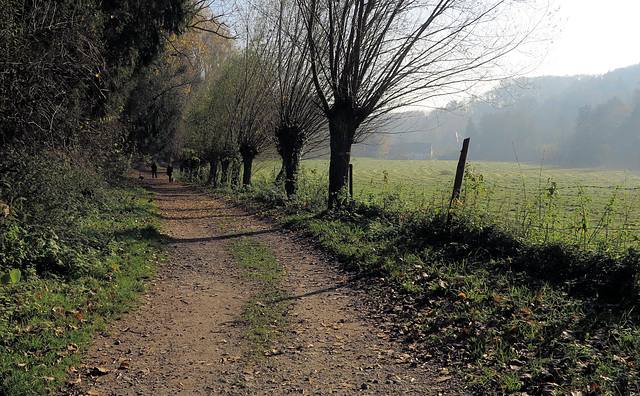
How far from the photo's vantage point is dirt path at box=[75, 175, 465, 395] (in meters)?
3.86

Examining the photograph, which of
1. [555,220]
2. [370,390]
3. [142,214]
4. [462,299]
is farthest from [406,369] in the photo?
[142,214]

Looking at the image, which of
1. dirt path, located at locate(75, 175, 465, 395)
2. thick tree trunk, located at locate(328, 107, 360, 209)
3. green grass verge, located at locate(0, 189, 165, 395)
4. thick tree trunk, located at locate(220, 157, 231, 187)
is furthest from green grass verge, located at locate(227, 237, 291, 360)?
thick tree trunk, located at locate(220, 157, 231, 187)

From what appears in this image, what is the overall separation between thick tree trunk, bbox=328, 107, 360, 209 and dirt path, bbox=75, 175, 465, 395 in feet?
16.8

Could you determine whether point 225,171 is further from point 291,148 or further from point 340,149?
point 340,149

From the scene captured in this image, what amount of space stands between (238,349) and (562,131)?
12490 centimetres

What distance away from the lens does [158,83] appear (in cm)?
2844

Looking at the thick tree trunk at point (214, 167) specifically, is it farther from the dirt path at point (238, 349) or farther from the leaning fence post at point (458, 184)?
the leaning fence post at point (458, 184)

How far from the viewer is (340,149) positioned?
41.4 ft

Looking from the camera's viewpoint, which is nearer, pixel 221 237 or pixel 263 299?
pixel 263 299

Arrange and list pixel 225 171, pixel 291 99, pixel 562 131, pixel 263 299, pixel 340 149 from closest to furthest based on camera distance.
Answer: pixel 263 299
pixel 340 149
pixel 291 99
pixel 225 171
pixel 562 131

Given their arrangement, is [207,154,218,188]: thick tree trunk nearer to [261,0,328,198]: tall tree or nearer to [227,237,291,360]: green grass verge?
[261,0,328,198]: tall tree

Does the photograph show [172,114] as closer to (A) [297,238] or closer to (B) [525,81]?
(A) [297,238]

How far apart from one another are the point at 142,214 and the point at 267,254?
6.06 metres

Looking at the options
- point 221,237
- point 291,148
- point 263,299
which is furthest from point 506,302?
point 291,148
